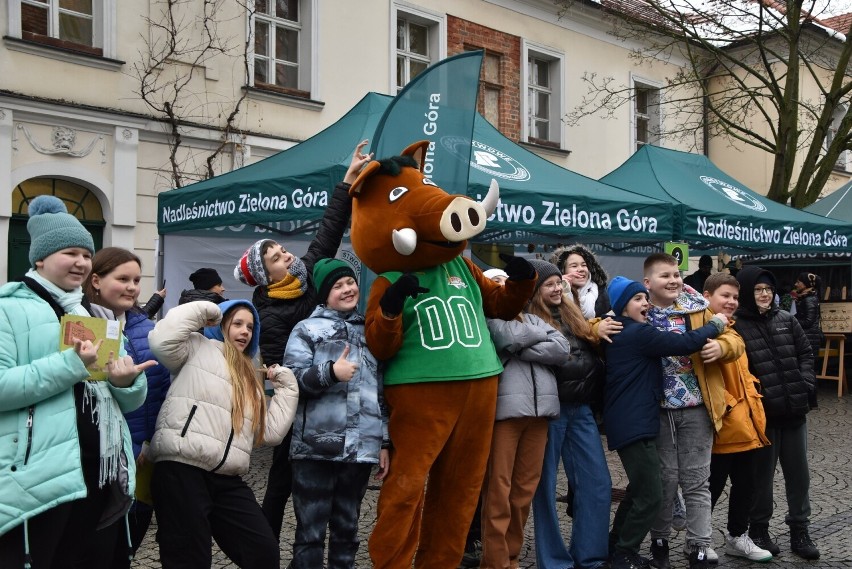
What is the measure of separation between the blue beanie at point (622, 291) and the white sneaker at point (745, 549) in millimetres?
1526

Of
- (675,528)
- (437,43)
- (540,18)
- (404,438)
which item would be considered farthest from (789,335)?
(540,18)

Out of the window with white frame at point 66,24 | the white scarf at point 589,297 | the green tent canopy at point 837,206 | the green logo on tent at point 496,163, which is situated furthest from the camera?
the green tent canopy at point 837,206

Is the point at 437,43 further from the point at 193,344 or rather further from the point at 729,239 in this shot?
the point at 193,344

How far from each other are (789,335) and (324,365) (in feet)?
9.79

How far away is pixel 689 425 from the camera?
15.7 feet

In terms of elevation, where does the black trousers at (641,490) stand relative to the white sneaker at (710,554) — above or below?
above

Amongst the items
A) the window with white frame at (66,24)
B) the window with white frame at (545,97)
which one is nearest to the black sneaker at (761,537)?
the window with white frame at (66,24)

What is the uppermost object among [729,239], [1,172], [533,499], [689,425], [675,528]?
[1,172]

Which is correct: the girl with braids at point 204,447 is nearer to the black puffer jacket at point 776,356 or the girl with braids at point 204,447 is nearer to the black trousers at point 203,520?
the black trousers at point 203,520

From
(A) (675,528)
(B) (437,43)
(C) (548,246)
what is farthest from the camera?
(B) (437,43)

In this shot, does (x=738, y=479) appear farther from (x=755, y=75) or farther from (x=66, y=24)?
(x=755, y=75)

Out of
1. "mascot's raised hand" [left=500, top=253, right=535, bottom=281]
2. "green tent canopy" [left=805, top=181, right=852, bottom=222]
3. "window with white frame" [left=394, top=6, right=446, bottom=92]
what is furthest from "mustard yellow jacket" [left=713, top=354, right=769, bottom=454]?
"window with white frame" [left=394, top=6, right=446, bottom=92]

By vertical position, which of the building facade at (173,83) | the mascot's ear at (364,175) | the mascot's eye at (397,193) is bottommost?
the mascot's eye at (397,193)

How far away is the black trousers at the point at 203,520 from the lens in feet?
11.4
